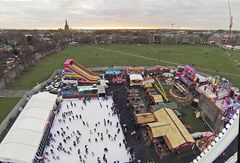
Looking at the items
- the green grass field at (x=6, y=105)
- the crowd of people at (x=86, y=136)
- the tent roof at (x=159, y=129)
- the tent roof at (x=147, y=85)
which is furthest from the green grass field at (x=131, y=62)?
the tent roof at (x=159, y=129)

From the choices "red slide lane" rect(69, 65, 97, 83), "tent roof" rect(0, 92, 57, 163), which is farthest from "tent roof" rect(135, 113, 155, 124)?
"red slide lane" rect(69, 65, 97, 83)

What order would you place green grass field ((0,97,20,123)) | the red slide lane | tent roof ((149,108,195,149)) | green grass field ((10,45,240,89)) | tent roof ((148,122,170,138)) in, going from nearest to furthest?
1. tent roof ((149,108,195,149))
2. tent roof ((148,122,170,138))
3. green grass field ((0,97,20,123))
4. the red slide lane
5. green grass field ((10,45,240,89))

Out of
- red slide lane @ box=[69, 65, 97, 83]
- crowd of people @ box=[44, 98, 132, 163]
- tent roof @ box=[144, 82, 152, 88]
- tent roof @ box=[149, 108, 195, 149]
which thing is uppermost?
red slide lane @ box=[69, 65, 97, 83]

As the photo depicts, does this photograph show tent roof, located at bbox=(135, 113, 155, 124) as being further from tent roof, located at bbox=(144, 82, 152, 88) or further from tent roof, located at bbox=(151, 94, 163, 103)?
tent roof, located at bbox=(144, 82, 152, 88)

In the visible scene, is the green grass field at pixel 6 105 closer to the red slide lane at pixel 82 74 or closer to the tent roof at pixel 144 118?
the red slide lane at pixel 82 74

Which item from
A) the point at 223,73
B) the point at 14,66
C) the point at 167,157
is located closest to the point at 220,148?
the point at 167,157

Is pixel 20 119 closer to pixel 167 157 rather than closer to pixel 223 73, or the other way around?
pixel 167 157
